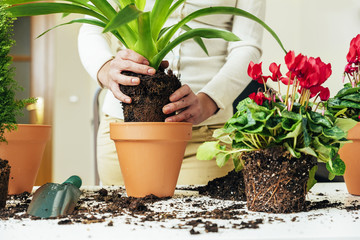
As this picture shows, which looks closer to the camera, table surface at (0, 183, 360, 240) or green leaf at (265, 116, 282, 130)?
table surface at (0, 183, 360, 240)

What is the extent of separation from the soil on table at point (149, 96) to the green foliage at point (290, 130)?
0.19 m

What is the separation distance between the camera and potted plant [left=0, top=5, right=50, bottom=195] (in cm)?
80

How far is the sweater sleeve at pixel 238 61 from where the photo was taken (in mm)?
1213

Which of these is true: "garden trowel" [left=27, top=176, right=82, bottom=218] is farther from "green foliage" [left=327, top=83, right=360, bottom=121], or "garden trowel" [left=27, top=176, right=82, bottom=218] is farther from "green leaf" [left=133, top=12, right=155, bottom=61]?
"green foliage" [left=327, top=83, right=360, bottom=121]

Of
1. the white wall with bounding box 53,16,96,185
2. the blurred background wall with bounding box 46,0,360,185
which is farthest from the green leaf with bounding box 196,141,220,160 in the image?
the white wall with bounding box 53,16,96,185

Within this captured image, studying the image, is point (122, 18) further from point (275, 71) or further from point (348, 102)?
point (348, 102)

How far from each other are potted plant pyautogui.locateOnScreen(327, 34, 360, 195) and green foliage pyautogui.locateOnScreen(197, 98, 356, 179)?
152 millimetres

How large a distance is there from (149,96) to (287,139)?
0.33 meters

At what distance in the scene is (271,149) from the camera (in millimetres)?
732

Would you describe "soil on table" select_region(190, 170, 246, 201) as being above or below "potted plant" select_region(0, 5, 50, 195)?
below

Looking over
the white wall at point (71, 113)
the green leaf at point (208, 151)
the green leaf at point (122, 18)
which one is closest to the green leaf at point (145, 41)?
the green leaf at point (122, 18)

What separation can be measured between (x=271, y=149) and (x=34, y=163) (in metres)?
0.59

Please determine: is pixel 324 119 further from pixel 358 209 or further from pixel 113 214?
pixel 113 214

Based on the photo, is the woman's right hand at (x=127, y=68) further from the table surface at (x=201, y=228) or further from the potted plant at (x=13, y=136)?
the table surface at (x=201, y=228)
